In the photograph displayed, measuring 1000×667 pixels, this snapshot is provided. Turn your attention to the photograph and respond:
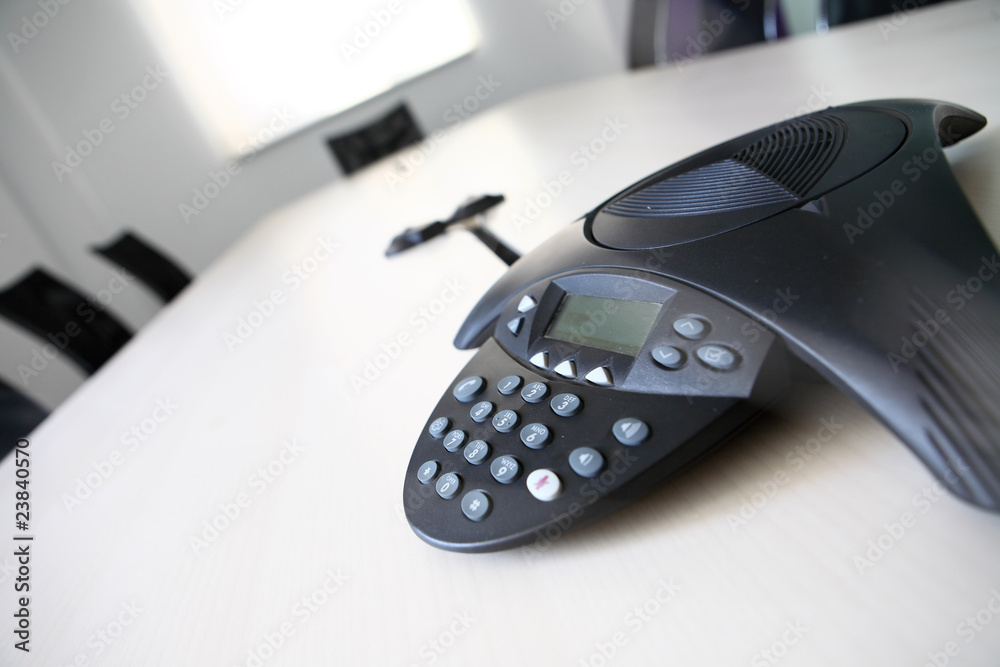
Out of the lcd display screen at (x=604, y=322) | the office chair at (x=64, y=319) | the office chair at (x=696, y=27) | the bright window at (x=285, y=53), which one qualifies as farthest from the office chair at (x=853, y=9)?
the bright window at (x=285, y=53)

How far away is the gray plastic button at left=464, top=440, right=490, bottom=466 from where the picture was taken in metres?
0.33

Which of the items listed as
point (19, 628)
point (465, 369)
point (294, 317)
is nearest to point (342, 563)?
point (465, 369)

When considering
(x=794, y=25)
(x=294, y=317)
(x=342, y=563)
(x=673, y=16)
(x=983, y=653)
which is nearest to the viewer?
(x=983, y=653)

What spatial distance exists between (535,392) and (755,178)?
0.18m

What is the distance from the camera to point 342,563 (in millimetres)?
364

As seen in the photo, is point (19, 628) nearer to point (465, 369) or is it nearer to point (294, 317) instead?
point (465, 369)

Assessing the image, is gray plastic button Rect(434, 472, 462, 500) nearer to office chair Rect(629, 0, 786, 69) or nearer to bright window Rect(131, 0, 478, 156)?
office chair Rect(629, 0, 786, 69)

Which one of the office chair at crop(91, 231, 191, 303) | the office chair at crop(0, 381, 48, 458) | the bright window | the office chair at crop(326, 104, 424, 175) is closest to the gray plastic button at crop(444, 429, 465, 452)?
the office chair at crop(0, 381, 48, 458)

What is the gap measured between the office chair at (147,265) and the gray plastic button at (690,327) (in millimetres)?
2281

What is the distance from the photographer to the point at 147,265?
89.8 inches

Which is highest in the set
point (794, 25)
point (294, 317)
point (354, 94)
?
point (294, 317)

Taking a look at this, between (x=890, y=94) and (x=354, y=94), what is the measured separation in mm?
3656

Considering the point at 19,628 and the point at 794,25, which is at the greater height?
the point at 19,628

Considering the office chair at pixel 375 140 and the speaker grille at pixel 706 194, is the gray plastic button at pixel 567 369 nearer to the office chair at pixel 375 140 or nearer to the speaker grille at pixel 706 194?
the speaker grille at pixel 706 194
